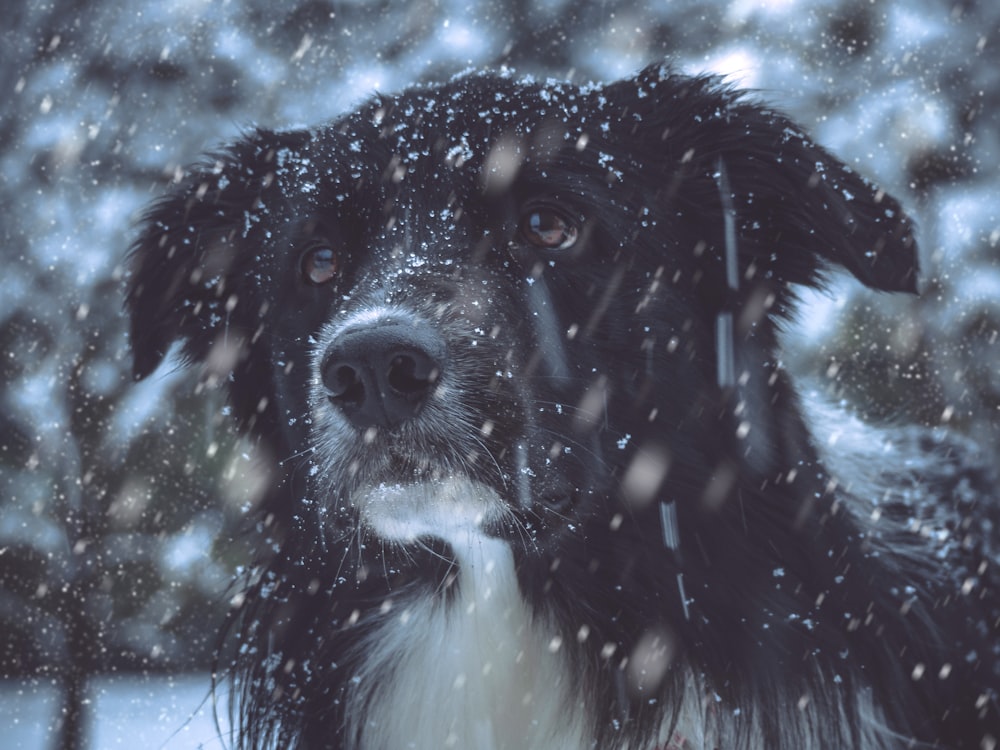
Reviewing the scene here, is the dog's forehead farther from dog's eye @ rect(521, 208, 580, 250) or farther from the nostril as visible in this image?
the nostril

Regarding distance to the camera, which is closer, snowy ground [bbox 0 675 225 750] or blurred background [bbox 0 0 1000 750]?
snowy ground [bbox 0 675 225 750]

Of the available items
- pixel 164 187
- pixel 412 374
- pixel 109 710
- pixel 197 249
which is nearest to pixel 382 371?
pixel 412 374

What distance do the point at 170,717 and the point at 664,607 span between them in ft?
9.22

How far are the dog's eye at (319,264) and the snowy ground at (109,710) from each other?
215 cm

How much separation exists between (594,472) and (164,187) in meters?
3.47

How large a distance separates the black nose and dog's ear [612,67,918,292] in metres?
1.08

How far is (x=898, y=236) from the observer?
231cm

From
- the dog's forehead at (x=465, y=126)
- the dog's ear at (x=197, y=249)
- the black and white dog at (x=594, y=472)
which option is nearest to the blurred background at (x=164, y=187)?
the dog's ear at (x=197, y=249)

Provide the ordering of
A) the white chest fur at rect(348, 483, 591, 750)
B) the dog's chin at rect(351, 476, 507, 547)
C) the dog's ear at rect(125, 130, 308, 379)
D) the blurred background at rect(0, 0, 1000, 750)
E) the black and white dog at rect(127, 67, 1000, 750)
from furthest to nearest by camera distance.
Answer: the blurred background at rect(0, 0, 1000, 750) → the dog's ear at rect(125, 130, 308, 379) → the white chest fur at rect(348, 483, 591, 750) → the black and white dog at rect(127, 67, 1000, 750) → the dog's chin at rect(351, 476, 507, 547)

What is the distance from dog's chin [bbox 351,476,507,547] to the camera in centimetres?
214

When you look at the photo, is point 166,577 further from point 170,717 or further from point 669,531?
point 669,531

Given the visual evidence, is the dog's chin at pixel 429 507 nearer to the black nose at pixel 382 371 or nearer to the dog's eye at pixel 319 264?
the black nose at pixel 382 371

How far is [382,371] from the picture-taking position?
1.97 meters

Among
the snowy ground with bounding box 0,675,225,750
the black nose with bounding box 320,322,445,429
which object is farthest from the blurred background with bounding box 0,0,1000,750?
the black nose with bounding box 320,322,445,429
